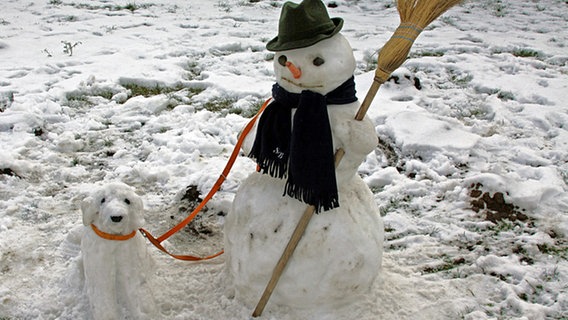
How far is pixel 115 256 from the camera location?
7.52ft

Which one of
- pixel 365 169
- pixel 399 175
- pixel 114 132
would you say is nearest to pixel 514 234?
pixel 399 175

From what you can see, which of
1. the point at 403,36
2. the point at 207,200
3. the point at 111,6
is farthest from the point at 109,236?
the point at 111,6

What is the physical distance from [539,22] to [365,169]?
5.34 meters

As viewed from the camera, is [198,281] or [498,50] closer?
[198,281]

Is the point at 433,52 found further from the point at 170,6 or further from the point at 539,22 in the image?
the point at 170,6

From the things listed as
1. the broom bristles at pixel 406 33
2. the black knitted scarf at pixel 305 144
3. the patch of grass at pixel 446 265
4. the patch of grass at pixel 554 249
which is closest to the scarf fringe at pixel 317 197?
the black knitted scarf at pixel 305 144

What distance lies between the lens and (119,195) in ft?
7.35

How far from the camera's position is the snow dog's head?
2.19m

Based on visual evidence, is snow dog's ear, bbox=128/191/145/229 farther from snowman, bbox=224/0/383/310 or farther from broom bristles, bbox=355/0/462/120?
broom bristles, bbox=355/0/462/120

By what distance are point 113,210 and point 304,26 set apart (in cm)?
112

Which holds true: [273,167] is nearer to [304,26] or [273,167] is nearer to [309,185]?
[309,185]

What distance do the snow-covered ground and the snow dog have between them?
0.19 m

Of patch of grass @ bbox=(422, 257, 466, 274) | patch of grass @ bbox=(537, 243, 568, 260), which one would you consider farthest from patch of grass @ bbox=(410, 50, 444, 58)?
patch of grass @ bbox=(422, 257, 466, 274)

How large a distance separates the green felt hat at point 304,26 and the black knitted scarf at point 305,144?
0.21m
